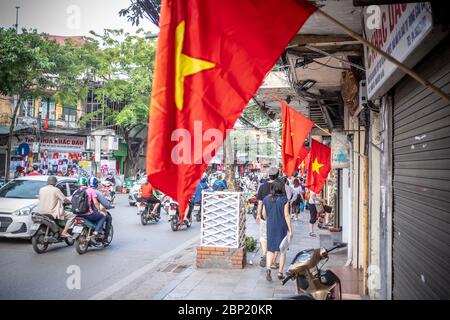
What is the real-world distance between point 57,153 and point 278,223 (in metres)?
28.4

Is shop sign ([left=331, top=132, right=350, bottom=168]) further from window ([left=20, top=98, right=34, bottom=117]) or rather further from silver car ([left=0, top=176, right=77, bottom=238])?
window ([left=20, top=98, right=34, bottom=117])

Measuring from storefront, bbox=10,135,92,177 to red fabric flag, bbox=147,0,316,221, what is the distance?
95.5 ft

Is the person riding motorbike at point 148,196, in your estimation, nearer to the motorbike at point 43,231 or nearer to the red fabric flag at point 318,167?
the motorbike at point 43,231

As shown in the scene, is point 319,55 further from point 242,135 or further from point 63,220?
point 242,135

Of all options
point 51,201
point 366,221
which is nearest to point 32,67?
point 51,201

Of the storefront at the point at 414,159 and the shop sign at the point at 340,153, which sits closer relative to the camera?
the storefront at the point at 414,159

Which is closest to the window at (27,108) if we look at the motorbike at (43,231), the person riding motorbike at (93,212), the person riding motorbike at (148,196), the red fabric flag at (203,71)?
the person riding motorbike at (148,196)

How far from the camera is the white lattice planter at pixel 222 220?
8156 mm

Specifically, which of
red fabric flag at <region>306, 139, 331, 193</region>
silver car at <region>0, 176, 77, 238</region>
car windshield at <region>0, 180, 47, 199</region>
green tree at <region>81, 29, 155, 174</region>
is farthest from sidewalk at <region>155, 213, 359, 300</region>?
green tree at <region>81, 29, 155, 174</region>

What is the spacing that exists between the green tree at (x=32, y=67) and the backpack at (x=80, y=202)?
8625 millimetres

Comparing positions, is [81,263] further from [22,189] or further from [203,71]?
[203,71]

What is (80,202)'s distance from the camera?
9805 mm

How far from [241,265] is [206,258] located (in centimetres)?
67

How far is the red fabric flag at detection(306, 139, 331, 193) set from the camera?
10.8 m
